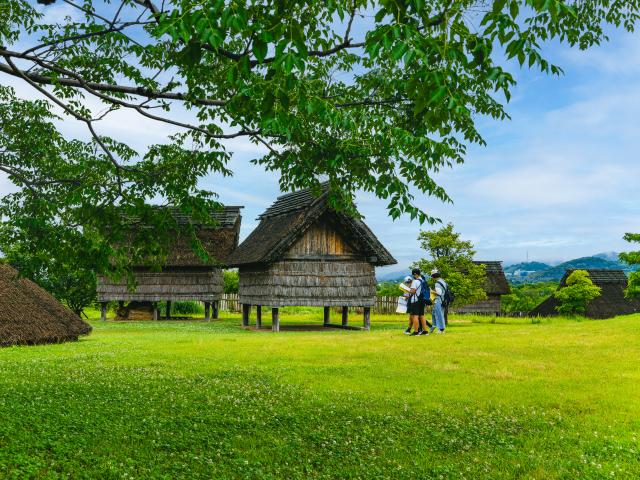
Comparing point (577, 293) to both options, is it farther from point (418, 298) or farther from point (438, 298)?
point (418, 298)

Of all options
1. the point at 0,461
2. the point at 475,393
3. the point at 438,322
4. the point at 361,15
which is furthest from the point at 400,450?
the point at 438,322

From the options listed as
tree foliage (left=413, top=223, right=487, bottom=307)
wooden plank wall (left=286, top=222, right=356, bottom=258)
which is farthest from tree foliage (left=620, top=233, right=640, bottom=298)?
wooden plank wall (left=286, top=222, right=356, bottom=258)

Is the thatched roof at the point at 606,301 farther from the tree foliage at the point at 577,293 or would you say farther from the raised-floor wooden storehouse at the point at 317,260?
the raised-floor wooden storehouse at the point at 317,260

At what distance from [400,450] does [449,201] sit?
380cm

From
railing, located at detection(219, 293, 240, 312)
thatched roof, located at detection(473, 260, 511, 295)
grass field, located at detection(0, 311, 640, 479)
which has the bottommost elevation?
grass field, located at detection(0, 311, 640, 479)

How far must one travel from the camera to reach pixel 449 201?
8.64m

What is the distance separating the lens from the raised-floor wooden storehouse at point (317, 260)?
25.3 metres

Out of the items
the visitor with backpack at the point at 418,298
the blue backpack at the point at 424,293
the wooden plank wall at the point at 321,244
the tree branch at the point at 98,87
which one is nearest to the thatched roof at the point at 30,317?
the tree branch at the point at 98,87

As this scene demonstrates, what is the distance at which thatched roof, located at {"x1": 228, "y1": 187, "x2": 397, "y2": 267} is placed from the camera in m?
25.0

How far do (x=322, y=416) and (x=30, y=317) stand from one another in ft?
43.2

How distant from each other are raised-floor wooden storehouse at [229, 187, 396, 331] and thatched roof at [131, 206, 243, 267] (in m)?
7.78

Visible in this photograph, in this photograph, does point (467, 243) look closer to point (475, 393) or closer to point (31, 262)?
point (475, 393)

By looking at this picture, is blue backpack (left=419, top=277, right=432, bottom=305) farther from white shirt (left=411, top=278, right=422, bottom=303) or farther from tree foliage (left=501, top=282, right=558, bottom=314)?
tree foliage (left=501, top=282, right=558, bottom=314)

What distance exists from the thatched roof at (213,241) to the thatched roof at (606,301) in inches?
1138
